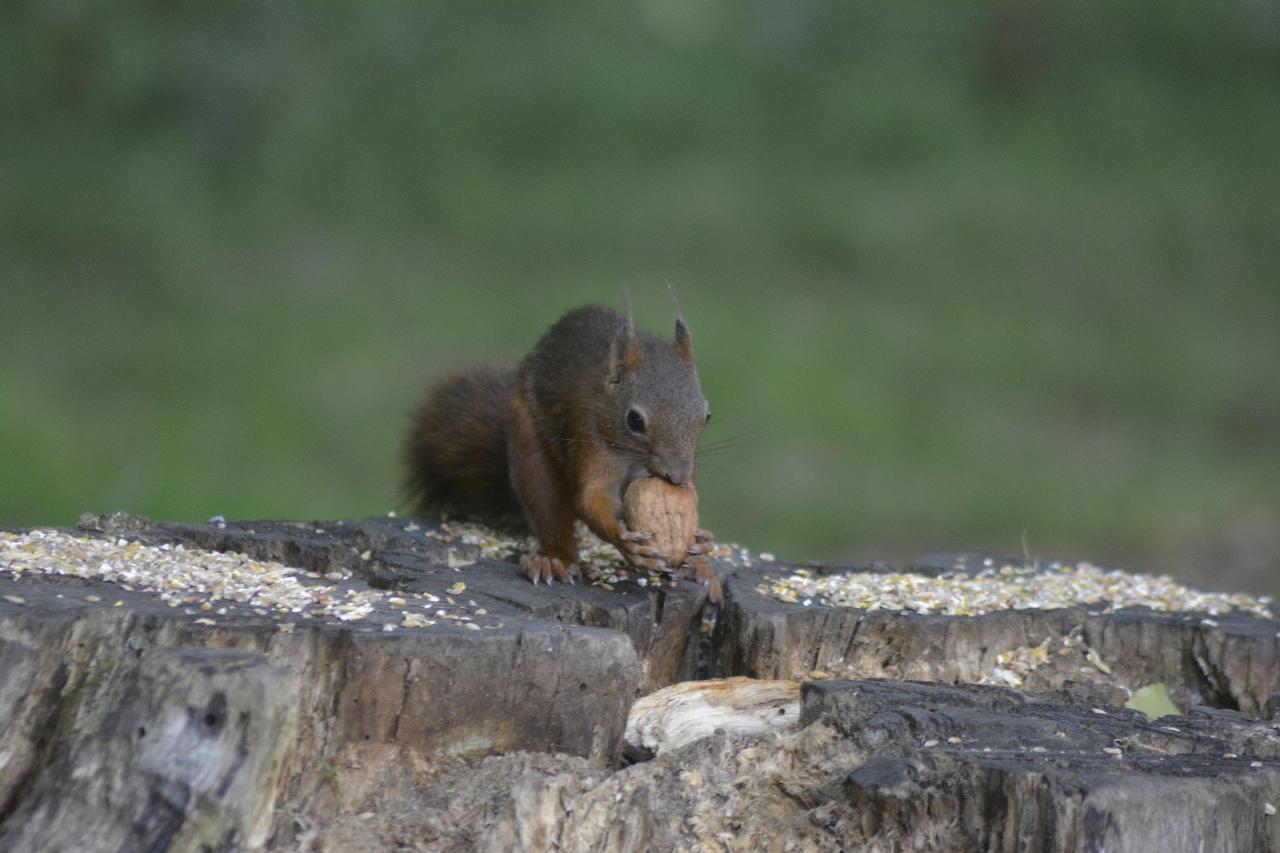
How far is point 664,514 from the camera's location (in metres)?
2.80

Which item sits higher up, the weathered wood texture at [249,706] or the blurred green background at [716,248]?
the blurred green background at [716,248]

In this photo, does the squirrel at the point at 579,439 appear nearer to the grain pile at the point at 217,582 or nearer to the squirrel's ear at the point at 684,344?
the squirrel's ear at the point at 684,344

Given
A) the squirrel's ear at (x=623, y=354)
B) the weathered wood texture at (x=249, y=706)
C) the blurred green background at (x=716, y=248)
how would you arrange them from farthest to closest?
the blurred green background at (x=716, y=248) < the squirrel's ear at (x=623, y=354) < the weathered wood texture at (x=249, y=706)

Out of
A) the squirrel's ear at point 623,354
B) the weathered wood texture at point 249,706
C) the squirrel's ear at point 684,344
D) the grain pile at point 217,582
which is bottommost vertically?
the weathered wood texture at point 249,706

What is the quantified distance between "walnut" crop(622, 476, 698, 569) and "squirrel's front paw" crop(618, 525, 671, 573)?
13 mm

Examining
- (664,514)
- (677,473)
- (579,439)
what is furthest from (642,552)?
(579,439)

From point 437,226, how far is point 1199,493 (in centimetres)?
396

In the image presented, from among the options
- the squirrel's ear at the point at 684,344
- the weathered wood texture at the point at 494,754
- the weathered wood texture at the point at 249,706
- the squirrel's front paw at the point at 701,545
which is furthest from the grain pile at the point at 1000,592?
the weathered wood texture at the point at 249,706

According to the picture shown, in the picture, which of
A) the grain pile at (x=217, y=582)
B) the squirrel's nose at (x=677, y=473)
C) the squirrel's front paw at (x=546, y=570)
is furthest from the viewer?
the squirrel's nose at (x=677, y=473)

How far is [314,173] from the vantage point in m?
7.81

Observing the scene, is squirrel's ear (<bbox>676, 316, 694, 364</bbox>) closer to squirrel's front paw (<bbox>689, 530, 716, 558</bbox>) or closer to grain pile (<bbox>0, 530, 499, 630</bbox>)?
squirrel's front paw (<bbox>689, 530, 716, 558</bbox>)

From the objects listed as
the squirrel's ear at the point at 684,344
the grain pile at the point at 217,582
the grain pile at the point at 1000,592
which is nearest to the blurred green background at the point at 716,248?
the grain pile at the point at 1000,592

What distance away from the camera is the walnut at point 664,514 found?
2752 mm

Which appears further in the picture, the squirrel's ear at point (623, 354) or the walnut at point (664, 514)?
the squirrel's ear at point (623, 354)
